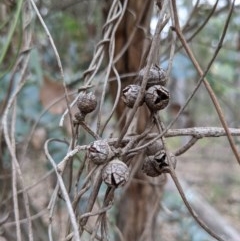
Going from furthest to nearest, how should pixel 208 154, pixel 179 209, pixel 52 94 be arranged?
pixel 208 154
pixel 179 209
pixel 52 94

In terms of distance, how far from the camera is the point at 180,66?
51.8 inches

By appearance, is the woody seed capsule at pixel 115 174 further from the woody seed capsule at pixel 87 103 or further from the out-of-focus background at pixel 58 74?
the out-of-focus background at pixel 58 74

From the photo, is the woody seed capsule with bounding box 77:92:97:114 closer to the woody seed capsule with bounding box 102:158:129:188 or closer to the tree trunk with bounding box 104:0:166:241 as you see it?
the woody seed capsule with bounding box 102:158:129:188

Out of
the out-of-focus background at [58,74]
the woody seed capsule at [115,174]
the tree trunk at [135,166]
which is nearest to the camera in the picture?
the woody seed capsule at [115,174]

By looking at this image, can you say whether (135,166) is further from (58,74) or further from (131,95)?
(58,74)

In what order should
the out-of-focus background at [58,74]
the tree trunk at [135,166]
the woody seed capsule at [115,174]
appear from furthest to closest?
the tree trunk at [135,166], the out-of-focus background at [58,74], the woody seed capsule at [115,174]


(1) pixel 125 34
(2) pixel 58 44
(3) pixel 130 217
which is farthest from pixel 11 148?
(2) pixel 58 44

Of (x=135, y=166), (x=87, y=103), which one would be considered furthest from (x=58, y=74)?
(x=87, y=103)

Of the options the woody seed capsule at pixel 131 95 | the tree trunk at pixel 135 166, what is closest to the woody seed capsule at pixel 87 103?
the woody seed capsule at pixel 131 95

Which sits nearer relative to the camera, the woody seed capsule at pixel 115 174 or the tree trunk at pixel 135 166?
the woody seed capsule at pixel 115 174

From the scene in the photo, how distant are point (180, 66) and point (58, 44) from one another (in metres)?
0.36

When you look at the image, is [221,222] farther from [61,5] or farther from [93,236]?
[93,236]

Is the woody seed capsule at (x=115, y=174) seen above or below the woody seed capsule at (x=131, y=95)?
below

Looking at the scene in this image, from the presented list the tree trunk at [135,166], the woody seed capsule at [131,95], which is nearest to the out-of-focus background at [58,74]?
the tree trunk at [135,166]
